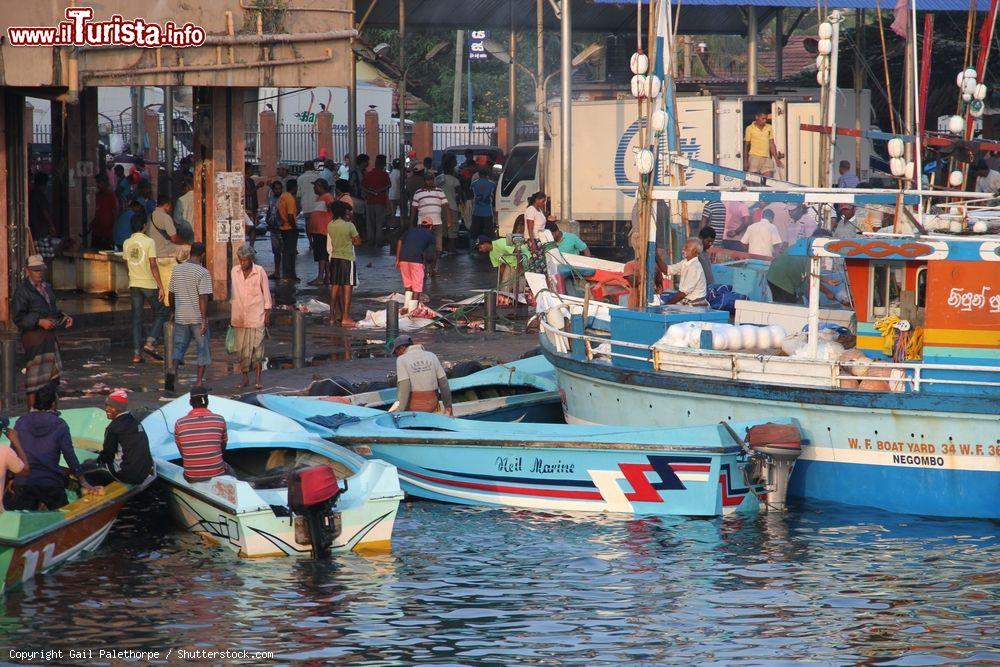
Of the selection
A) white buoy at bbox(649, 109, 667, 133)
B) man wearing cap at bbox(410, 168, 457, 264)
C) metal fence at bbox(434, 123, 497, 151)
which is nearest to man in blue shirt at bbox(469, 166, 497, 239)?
man wearing cap at bbox(410, 168, 457, 264)

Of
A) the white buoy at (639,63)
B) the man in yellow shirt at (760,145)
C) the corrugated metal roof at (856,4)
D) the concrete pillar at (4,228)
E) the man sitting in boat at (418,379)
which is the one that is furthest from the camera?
the corrugated metal roof at (856,4)

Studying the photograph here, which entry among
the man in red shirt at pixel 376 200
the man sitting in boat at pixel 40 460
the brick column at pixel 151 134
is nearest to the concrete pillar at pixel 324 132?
the brick column at pixel 151 134

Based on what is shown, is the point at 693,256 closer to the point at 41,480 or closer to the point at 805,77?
the point at 41,480

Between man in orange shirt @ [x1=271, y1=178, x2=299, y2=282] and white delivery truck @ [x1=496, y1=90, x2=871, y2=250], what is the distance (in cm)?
A: 464

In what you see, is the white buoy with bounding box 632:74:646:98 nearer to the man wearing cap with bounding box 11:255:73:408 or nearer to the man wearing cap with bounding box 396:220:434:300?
the man wearing cap with bounding box 11:255:73:408

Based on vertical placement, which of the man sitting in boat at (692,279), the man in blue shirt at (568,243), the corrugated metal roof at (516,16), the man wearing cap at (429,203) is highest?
the corrugated metal roof at (516,16)

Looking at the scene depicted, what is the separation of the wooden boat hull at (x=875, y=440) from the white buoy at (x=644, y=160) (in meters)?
2.11

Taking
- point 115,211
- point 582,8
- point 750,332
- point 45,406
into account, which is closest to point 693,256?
point 750,332

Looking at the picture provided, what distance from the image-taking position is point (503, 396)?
17703mm

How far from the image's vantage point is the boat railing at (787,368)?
1313 cm

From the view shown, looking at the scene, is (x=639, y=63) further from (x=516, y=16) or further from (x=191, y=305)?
(x=516, y=16)

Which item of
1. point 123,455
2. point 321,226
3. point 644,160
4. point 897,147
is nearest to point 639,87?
point 644,160

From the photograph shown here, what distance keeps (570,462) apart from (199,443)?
3.42 meters

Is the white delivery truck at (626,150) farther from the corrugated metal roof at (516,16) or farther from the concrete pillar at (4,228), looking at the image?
the concrete pillar at (4,228)
